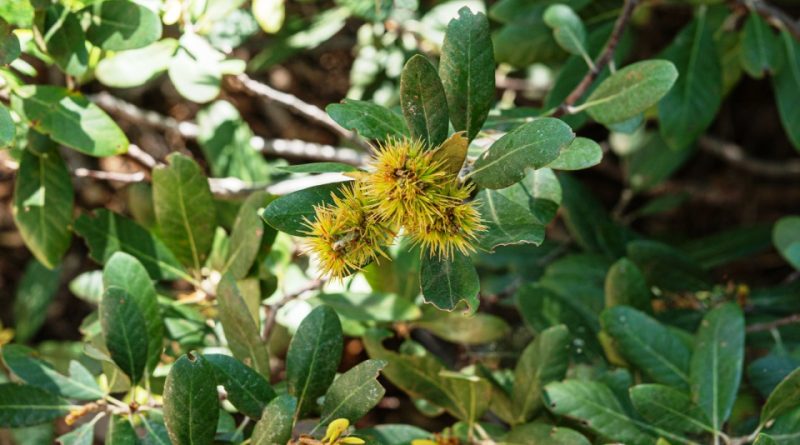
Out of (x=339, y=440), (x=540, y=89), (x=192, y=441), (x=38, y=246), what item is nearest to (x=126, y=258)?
→ (x=38, y=246)

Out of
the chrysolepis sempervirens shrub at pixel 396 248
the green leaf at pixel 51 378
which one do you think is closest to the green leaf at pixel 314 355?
the chrysolepis sempervirens shrub at pixel 396 248

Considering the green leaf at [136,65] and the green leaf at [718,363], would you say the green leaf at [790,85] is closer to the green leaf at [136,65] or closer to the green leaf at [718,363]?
the green leaf at [718,363]

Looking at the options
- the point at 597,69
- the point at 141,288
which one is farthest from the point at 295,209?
the point at 597,69

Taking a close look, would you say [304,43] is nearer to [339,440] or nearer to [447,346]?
[447,346]

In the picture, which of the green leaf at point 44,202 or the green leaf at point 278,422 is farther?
the green leaf at point 44,202

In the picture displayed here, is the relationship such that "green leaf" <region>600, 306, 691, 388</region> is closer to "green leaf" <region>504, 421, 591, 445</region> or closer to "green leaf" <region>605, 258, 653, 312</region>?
"green leaf" <region>605, 258, 653, 312</region>

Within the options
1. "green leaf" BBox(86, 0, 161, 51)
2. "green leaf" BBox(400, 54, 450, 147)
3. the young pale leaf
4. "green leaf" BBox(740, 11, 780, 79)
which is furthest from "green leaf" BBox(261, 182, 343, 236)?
"green leaf" BBox(740, 11, 780, 79)
